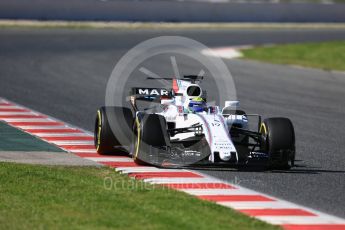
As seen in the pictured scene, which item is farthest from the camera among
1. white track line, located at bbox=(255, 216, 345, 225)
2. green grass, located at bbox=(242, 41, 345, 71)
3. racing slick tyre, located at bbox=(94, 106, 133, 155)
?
green grass, located at bbox=(242, 41, 345, 71)

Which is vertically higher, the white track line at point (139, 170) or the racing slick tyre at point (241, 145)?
the racing slick tyre at point (241, 145)

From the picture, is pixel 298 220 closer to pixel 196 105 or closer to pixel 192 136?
pixel 192 136

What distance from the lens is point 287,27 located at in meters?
53.9

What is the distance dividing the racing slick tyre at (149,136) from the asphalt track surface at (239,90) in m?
0.78

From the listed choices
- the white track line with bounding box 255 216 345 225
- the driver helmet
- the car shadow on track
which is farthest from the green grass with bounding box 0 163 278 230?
the driver helmet

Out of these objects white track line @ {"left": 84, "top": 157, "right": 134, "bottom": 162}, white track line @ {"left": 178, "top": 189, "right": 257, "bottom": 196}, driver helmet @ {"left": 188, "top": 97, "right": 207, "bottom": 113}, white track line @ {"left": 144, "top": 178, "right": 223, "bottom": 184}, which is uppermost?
driver helmet @ {"left": 188, "top": 97, "right": 207, "bottom": 113}

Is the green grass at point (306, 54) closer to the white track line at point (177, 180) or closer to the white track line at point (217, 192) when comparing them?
the white track line at point (177, 180)

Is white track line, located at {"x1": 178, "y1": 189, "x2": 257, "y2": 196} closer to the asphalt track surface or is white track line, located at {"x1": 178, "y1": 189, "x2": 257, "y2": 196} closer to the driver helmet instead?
the asphalt track surface

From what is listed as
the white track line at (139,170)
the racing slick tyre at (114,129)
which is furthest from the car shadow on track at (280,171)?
the racing slick tyre at (114,129)

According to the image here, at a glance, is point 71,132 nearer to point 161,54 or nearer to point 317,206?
point 317,206

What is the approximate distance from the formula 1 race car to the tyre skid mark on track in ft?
0.81

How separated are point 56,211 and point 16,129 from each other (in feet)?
22.4

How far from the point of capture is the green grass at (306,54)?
110 feet

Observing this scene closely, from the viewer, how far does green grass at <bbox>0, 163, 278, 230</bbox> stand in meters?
9.08
